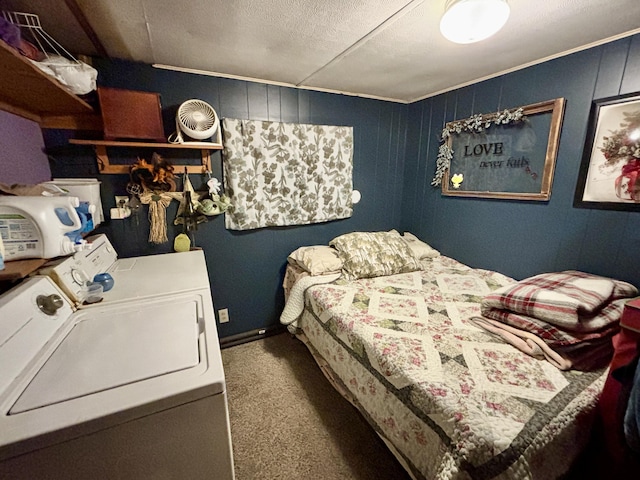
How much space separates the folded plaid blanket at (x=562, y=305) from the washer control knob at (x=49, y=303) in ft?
6.38

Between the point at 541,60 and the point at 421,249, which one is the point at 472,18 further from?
the point at 421,249

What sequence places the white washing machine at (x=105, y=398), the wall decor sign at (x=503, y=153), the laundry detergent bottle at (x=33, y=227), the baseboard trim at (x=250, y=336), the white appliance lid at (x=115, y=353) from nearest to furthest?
A: the white washing machine at (x=105, y=398)
the white appliance lid at (x=115, y=353)
the laundry detergent bottle at (x=33, y=227)
the wall decor sign at (x=503, y=153)
the baseboard trim at (x=250, y=336)

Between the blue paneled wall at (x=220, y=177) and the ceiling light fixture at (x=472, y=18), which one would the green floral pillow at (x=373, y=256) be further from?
the ceiling light fixture at (x=472, y=18)

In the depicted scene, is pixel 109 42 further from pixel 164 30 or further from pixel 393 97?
pixel 393 97

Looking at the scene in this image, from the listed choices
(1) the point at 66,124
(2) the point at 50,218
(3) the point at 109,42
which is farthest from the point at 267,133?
(2) the point at 50,218

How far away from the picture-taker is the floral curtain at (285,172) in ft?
6.98

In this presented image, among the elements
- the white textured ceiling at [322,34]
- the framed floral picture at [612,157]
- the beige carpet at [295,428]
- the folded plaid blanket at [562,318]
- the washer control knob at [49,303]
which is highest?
the white textured ceiling at [322,34]

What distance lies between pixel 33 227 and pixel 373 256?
76.9 inches

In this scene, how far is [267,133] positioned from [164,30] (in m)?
0.90

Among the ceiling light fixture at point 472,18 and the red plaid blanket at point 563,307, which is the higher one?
the ceiling light fixture at point 472,18

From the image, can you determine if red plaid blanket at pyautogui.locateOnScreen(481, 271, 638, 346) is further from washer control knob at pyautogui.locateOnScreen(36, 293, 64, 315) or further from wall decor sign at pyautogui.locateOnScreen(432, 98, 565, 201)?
washer control knob at pyautogui.locateOnScreen(36, 293, 64, 315)

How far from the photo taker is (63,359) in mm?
843

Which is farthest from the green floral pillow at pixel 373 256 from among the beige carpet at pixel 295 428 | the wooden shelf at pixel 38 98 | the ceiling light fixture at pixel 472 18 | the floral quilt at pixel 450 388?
the wooden shelf at pixel 38 98

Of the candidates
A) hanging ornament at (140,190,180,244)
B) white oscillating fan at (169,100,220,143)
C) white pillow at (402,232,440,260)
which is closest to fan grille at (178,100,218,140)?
white oscillating fan at (169,100,220,143)
